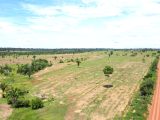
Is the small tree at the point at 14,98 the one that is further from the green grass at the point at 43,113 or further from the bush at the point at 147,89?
the bush at the point at 147,89

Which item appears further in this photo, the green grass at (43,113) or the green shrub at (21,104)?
the green shrub at (21,104)

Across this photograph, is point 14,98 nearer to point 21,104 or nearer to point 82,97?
point 21,104

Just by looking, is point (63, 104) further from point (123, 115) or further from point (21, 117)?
point (123, 115)

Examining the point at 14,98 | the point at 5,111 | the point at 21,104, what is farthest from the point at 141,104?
the point at 14,98

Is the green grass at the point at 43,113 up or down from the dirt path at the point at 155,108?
down

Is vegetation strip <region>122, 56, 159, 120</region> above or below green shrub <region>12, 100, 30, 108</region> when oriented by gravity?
above

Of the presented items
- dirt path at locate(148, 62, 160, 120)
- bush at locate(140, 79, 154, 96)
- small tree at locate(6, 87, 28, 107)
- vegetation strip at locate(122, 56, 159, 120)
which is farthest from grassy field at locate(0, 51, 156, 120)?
dirt path at locate(148, 62, 160, 120)

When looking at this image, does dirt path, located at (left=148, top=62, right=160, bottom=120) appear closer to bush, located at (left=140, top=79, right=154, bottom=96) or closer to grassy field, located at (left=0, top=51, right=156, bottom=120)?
bush, located at (left=140, top=79, right=154, bottom=96)

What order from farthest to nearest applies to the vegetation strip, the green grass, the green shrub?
the green shrub < the green grass < the vegetation strip

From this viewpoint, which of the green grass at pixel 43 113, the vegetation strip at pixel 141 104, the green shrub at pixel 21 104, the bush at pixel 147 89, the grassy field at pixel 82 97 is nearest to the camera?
the vegetation strip at pixel 141 104

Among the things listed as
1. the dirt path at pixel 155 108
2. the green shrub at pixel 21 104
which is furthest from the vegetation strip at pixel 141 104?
the green shrub at pixel 21 104
